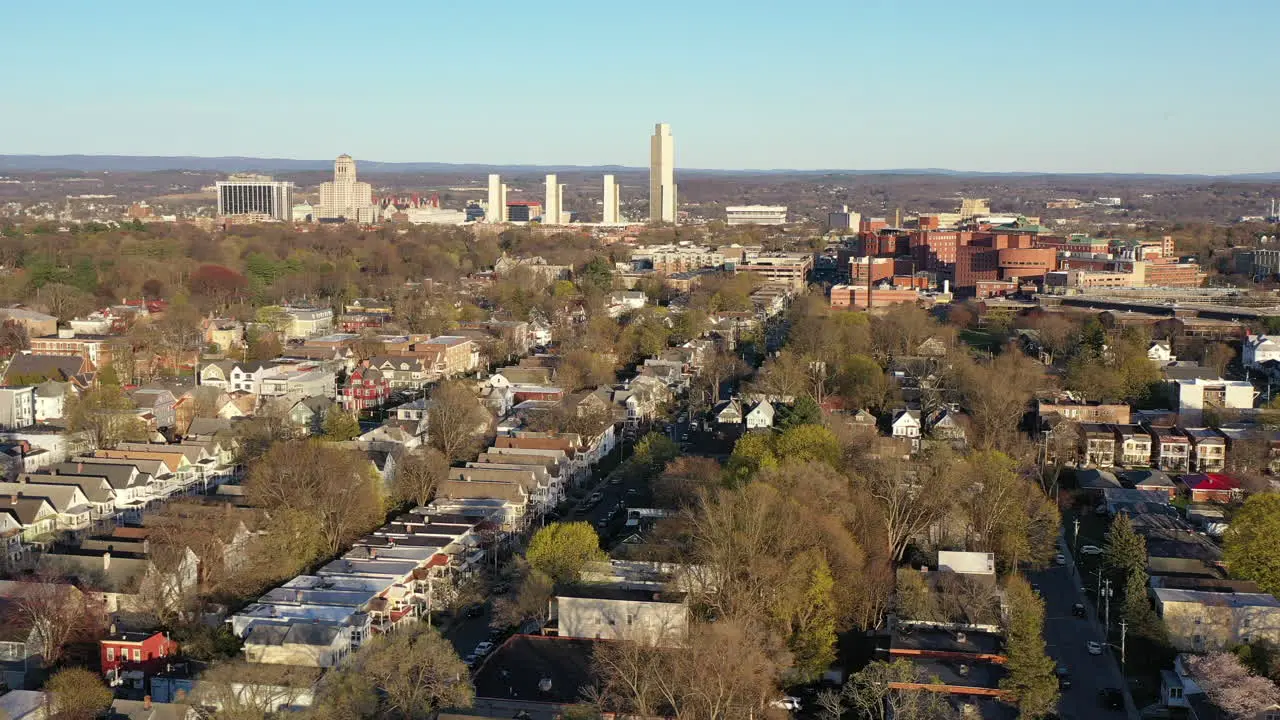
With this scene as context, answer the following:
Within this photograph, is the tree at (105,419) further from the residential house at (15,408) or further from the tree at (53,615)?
the tree at (53,615)

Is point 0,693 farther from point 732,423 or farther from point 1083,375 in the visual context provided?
point 1083,375

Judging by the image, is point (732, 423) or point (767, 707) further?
point (732, 423)

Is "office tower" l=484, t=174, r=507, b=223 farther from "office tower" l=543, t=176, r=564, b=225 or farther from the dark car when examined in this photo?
the dark car

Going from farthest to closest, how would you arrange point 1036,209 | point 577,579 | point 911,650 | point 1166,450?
point 1036,209 → point 1166,450 → point 577,579 → point 911,650

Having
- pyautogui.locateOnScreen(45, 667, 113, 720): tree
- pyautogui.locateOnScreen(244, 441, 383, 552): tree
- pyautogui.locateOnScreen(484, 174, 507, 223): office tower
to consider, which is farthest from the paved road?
pyautogui.locateOnScreen(484, 174, 507, 223): office tower

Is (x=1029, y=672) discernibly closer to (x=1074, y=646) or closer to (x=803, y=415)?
(x=1074, y=646)

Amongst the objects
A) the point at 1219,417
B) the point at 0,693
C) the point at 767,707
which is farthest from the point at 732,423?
the point at 0,693

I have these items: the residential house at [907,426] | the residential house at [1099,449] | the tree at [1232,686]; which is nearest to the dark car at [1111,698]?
the tree at [1232,686]
